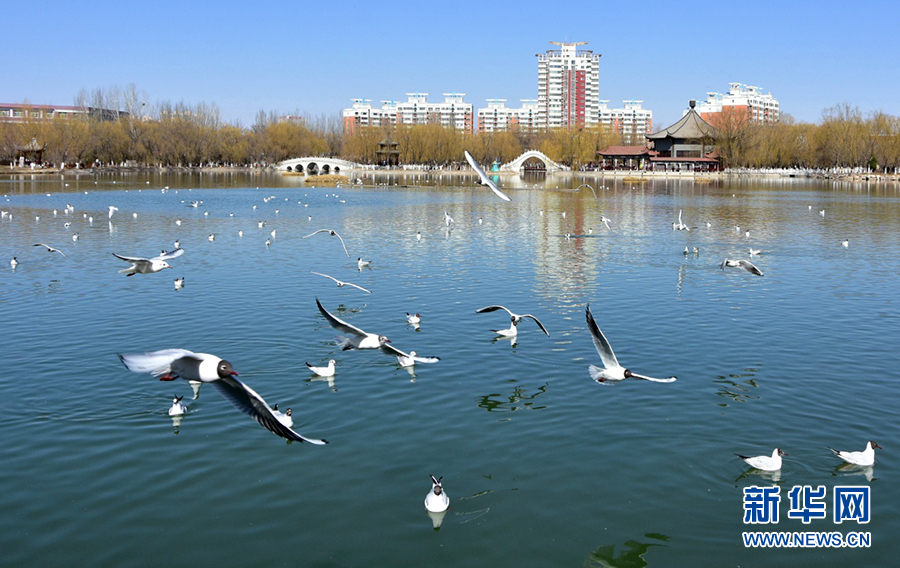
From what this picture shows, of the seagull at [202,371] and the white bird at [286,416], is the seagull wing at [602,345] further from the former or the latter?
the white bird at [286,416]

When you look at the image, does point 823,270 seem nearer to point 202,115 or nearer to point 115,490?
point 115,490

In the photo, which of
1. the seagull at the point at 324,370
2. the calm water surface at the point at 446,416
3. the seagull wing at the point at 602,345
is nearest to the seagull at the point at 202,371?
the calm water surface at the point at 446,416

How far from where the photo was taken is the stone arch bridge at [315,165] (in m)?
109

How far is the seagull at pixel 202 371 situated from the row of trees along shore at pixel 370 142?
3856 inches

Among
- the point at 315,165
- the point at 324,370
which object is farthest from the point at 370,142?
the point at 324,370

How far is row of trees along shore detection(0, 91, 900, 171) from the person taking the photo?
9556 cm

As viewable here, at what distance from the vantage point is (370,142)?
407ft

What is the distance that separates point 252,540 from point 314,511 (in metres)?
0.74

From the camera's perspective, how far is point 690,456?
8906mm

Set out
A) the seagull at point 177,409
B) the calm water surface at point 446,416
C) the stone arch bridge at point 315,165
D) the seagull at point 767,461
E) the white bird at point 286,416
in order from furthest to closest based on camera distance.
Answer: the stone arch bridge at point 315,165
the seagull at point 177,409
the white bird at point 286,416
the seagull at point 767,461
the calm water surface at point 446,416

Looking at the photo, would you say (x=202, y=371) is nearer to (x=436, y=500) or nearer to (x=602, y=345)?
(x=436, y=500)

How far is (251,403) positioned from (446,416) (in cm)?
391

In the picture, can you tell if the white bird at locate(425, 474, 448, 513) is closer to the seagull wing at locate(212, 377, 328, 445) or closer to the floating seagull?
the floating seagull

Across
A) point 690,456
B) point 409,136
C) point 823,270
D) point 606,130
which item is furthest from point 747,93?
point 690,456
